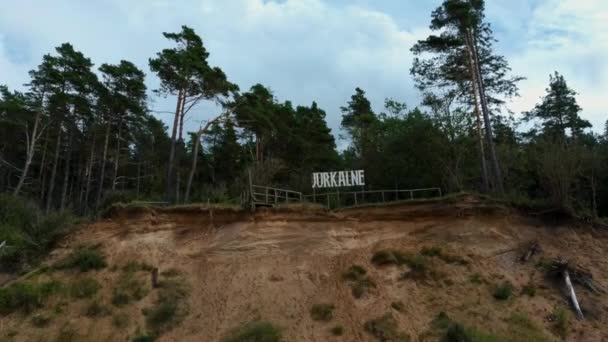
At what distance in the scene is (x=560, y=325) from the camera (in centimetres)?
1669

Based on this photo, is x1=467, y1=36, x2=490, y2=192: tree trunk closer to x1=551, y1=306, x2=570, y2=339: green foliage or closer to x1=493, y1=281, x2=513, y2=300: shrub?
x1=493, y1=281, x2=513, y2=300: shrub

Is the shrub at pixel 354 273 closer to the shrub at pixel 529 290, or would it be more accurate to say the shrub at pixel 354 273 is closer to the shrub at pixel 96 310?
the shrub at pixel 529 290

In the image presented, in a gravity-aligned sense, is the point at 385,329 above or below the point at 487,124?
below

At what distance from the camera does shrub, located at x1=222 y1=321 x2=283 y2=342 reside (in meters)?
16.2

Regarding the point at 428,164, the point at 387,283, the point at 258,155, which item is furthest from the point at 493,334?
the point at 258,155

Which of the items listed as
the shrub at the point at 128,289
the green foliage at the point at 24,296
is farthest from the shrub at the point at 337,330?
the green foliage at the point at 24,296

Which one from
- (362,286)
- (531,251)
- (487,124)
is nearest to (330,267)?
(362,286)

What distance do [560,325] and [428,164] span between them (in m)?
16.3

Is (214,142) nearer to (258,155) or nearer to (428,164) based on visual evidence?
(258,155)

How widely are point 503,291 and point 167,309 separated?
564 inches

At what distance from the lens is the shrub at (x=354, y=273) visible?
776 inches

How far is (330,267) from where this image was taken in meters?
20.5

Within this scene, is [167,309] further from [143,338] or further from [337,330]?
[337,330]

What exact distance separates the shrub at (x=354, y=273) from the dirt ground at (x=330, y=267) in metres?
0.29
